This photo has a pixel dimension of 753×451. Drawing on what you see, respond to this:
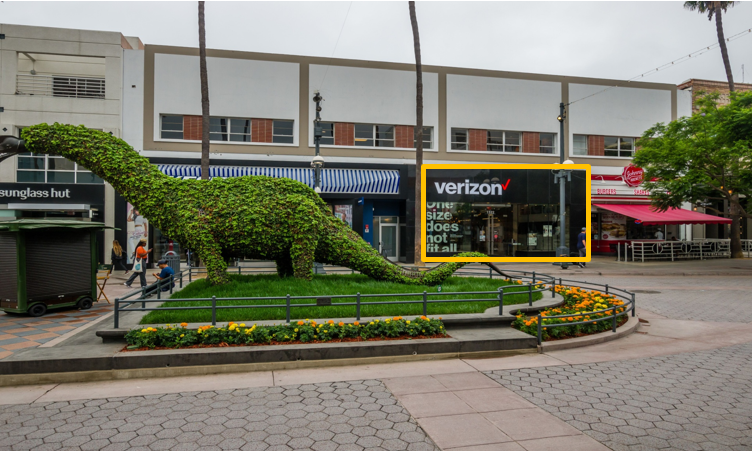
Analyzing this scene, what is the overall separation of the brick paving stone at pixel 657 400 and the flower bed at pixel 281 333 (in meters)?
1.72

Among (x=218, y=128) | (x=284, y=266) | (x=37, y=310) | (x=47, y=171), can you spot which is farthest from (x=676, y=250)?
(x=47, y=171)

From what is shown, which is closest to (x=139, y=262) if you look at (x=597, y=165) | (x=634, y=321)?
(x=634, y=321)

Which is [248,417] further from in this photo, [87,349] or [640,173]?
[640,173]

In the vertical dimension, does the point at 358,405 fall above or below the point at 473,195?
below

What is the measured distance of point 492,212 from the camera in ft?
17.0

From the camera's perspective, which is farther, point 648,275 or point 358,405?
point 648,275

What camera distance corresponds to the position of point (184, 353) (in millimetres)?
6883

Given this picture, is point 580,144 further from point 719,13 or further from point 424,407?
point 424,407

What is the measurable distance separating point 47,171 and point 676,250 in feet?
118

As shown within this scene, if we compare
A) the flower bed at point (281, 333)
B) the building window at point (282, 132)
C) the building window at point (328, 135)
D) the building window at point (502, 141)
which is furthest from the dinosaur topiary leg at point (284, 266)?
the building window at point (502, 141)

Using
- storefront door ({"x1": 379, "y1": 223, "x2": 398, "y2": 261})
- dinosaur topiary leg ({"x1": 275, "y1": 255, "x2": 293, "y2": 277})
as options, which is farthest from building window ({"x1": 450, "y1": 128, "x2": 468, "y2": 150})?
dinosaur topiary leg ({"x1": 275, "y1": 255, "x2": 293, "y2": 277})

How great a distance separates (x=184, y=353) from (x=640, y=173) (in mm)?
30115

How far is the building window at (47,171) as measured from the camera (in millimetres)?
22391

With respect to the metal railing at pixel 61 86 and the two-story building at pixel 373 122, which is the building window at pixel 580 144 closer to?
the two-story building at pixel 373 122
